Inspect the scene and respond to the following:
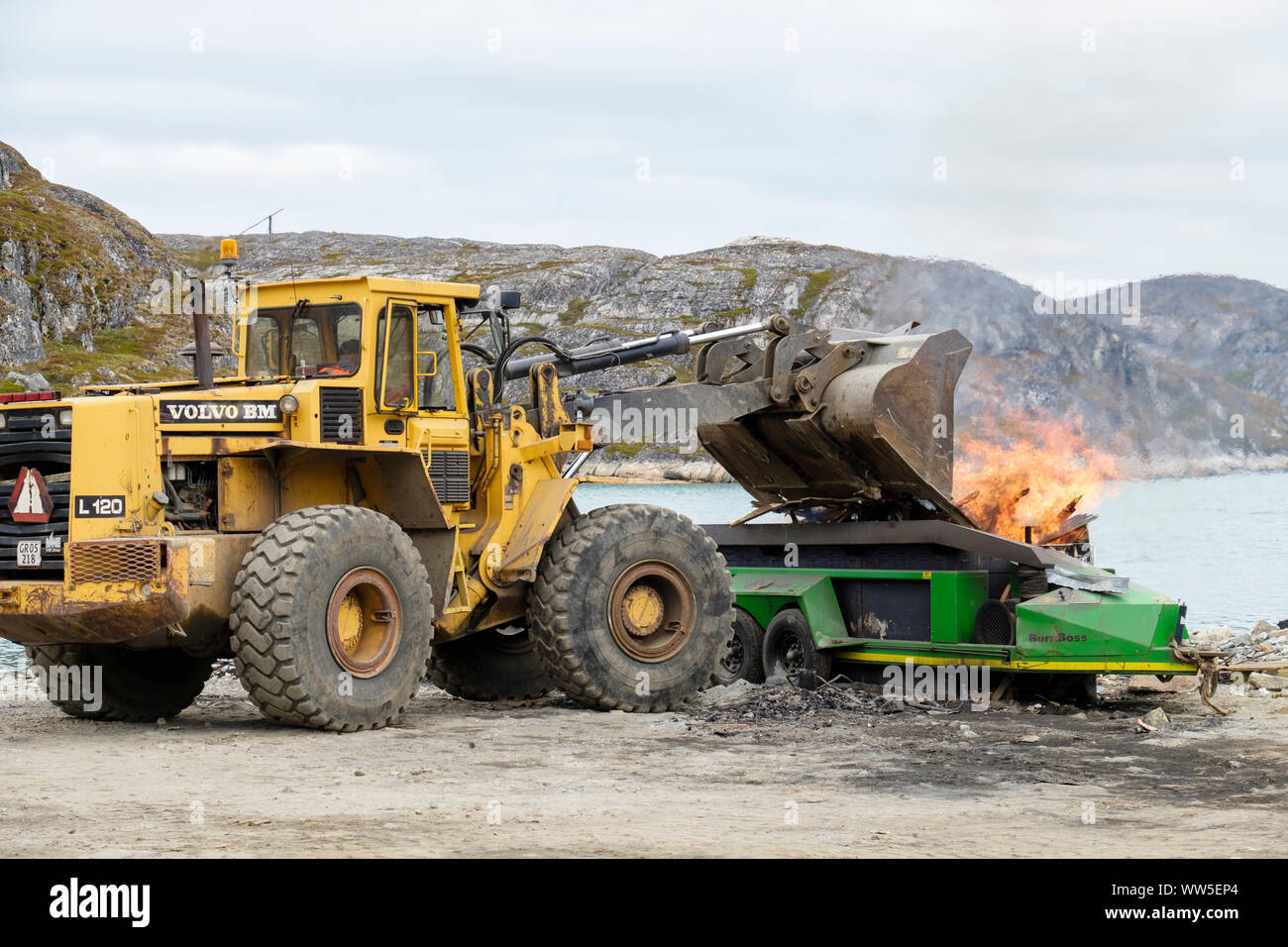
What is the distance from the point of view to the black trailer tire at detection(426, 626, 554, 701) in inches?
591

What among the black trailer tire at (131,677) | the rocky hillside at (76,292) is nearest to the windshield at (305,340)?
the black trailer tire at (131,677)

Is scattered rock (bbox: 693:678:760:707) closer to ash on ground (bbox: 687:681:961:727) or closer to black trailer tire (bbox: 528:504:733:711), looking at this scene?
ash on ground (bbox: 687:681:961:727)

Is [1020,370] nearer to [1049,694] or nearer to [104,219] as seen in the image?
[1049,694]

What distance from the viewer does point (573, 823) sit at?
28.8 feet

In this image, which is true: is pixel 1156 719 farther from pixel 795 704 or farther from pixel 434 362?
pixel 434 362

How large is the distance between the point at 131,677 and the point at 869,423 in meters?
6.62

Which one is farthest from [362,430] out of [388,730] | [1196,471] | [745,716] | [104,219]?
[104,219]

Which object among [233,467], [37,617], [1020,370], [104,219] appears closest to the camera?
[37,617]

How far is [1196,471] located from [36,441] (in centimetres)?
2076

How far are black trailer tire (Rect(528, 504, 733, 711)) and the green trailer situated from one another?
4.59ft

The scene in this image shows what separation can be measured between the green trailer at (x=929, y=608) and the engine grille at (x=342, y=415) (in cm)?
476

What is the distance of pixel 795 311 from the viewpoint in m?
127

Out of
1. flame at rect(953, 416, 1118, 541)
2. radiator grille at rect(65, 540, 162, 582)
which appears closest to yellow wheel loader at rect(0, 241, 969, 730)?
radiator grille at rect(65, 540, 162, 582)

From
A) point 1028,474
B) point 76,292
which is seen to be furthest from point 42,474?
point 76,292
